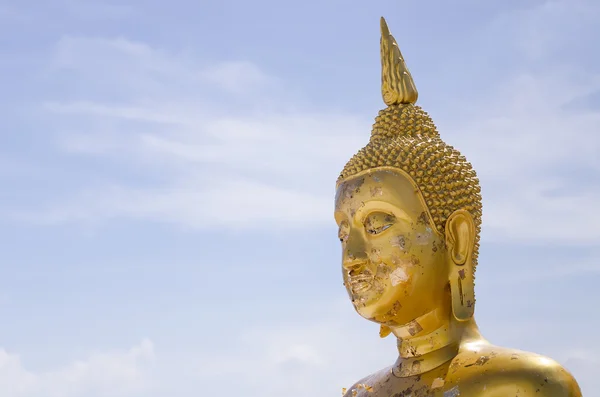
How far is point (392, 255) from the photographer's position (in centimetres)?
720

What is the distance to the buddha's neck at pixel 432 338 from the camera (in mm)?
7211

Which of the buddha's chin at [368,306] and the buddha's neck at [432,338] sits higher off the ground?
the buddha's chin at [368,306]

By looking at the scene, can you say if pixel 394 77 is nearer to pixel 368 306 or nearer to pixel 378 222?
pixel 378 222

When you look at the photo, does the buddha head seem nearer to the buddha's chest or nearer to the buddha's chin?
the buddha's chin

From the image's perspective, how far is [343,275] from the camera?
296 inches

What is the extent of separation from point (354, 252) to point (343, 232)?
13.8 inches

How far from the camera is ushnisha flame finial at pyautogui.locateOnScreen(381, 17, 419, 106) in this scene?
8.01m

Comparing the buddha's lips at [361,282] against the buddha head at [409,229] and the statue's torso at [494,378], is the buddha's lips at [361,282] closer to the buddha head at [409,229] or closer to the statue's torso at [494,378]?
the buddha head at [409,229]

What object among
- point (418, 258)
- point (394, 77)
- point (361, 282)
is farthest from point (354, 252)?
point (394, 77)

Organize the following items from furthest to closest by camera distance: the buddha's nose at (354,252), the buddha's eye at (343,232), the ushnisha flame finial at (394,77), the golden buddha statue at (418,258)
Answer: the ushnisha flame finial at (394,77) < the buddha's eye at (343,232) < the buddha's nose at (354,252) < the golden buddha statue at (418,258)

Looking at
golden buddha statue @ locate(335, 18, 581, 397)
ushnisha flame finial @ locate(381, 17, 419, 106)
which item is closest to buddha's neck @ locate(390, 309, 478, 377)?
golden buddha statue @ locate(335, 18, 581, 397)

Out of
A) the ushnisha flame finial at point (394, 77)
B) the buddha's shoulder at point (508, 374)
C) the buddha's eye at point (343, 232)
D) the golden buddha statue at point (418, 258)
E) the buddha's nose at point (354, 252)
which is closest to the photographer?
the buddha's shoulder at point (508, 374)

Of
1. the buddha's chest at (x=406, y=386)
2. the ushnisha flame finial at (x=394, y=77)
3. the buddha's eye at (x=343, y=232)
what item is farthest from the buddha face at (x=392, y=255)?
the ushnisha flame finial at (x=394, y=77)

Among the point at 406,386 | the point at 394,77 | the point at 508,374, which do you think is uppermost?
the point at 394,77
